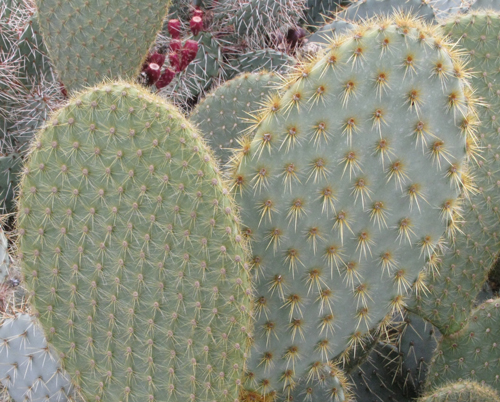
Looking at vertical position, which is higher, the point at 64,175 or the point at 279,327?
the point at 64,175

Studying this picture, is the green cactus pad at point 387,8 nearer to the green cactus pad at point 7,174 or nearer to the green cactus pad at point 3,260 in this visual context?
the green cactus pad at point 7,174

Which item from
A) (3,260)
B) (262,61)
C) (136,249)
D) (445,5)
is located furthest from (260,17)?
(136,249)

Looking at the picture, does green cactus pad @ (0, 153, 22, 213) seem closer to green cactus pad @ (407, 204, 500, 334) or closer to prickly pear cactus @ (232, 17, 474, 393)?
prickly pear cactus @ (232, 17, 474, 393)

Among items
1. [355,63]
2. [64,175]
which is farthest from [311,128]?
[64,175]

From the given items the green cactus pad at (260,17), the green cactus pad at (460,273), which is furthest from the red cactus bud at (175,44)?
the green cactus pad at (460,273)

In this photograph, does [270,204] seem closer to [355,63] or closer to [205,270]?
[205,270]
